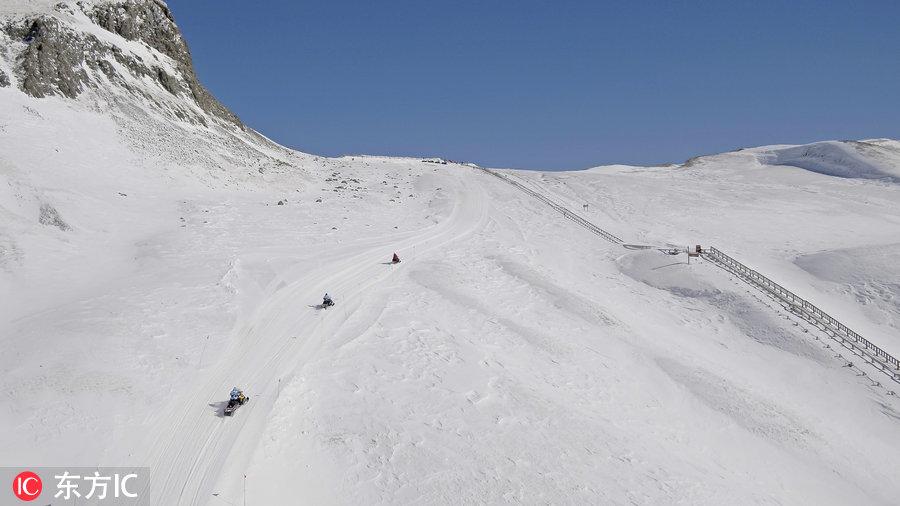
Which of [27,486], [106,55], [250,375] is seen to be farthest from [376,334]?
[106,55]

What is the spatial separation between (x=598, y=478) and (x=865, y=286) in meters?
29.8

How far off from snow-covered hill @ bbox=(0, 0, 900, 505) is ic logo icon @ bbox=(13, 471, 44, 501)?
568 millimetres

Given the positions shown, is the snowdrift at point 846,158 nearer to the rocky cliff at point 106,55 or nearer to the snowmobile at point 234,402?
the rocky cliff at point 106,55

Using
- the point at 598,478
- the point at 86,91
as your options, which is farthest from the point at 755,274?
the point at 86,91

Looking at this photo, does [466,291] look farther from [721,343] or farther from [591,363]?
[721,343]

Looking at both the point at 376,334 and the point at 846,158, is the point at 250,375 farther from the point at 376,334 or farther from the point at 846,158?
the point at 846,158

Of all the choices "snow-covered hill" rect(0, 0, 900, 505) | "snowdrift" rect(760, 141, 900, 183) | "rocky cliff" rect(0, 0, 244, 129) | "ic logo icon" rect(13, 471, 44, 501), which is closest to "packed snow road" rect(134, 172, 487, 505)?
"snow-covered hill" rect(0, 0, 900, 505)

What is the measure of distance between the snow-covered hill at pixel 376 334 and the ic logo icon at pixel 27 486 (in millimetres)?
Result: 568

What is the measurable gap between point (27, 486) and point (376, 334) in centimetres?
1266

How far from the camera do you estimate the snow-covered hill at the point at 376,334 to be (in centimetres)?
1684

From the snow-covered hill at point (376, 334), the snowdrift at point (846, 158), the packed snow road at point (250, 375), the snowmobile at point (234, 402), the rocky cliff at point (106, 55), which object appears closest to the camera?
the packed snow road at point (250, 375)

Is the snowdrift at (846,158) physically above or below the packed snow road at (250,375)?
above

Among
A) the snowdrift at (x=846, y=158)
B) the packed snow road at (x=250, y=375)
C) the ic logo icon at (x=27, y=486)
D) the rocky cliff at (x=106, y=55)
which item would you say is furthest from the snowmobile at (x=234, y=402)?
the snowdrift at (x=846, y=158)

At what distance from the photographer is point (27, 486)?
46.6 ft
